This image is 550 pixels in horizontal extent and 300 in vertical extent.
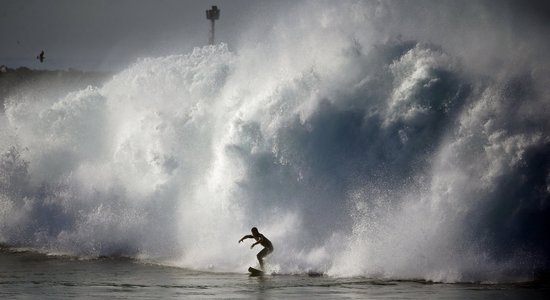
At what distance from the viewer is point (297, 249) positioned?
2686 centimetres

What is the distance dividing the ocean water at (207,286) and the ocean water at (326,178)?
9 cm

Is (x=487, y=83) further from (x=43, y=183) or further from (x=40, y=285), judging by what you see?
(x=43, y=183)

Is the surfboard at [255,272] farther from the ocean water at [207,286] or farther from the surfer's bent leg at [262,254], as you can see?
the surfer's bent leg at [262,254]

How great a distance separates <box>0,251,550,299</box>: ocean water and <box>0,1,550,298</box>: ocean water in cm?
9

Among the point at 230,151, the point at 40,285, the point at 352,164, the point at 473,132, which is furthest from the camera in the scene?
the point at 230,151

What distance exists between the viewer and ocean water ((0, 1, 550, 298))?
79.3 feet

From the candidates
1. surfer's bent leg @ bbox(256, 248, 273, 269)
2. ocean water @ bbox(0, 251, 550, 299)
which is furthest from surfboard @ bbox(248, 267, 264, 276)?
surfer's bent leg @ bbox(256, 248, 273, 269)

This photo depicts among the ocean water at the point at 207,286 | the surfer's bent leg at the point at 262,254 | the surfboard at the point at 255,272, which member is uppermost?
the surfer's bent leg at the point at 262,254

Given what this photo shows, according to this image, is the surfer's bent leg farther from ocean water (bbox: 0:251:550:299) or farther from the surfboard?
ocean water (bbox: 0:251:550:299)

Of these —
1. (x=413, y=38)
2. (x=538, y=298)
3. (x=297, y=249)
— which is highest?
(x=413, y=38)

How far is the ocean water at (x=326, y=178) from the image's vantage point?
24.2 metres

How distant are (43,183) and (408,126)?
15.7m

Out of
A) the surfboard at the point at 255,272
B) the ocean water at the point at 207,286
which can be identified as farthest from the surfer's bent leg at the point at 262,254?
the ocean water at the point at 207,286

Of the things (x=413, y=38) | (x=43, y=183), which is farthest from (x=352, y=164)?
(x=43, y=183)
